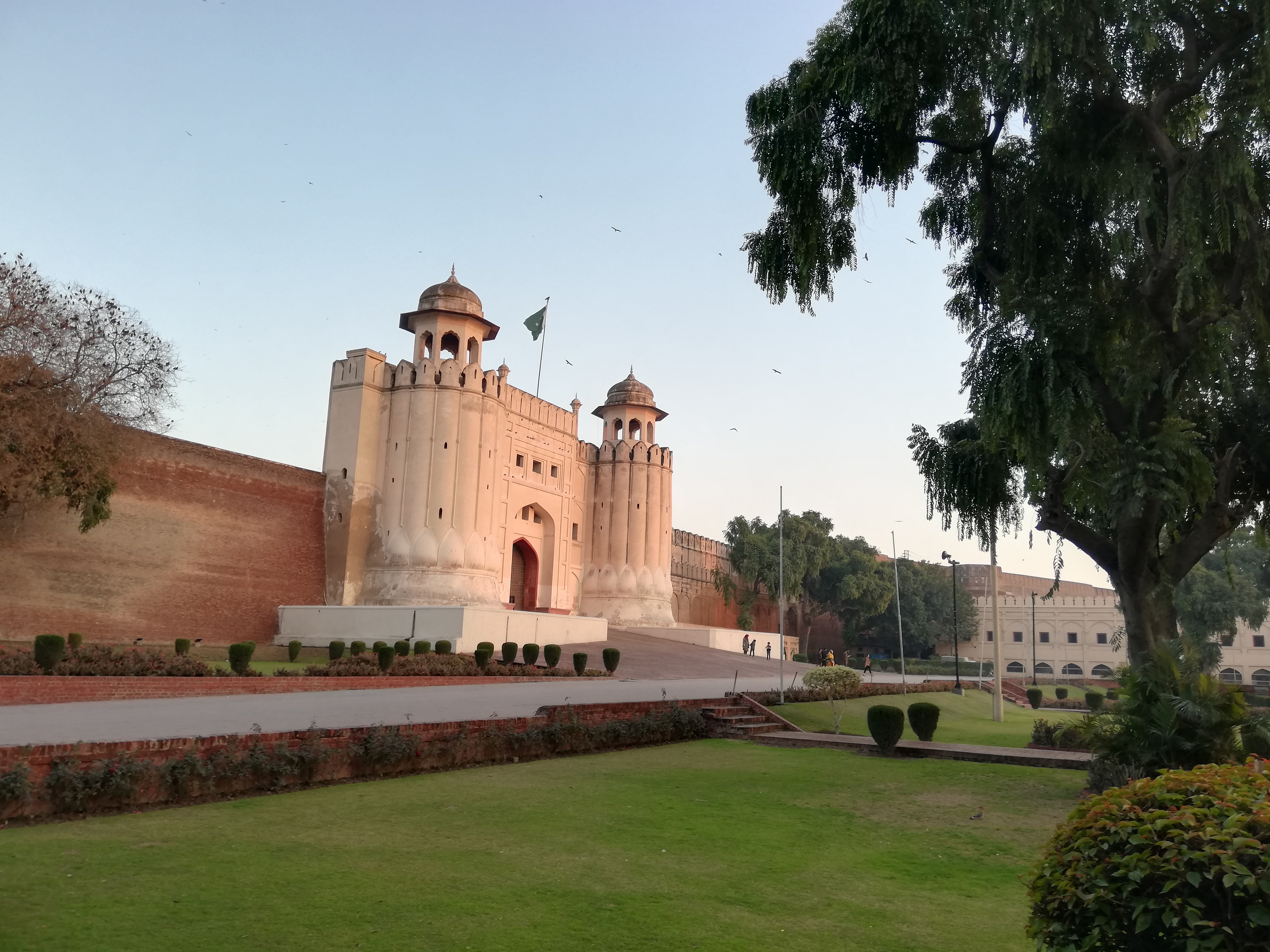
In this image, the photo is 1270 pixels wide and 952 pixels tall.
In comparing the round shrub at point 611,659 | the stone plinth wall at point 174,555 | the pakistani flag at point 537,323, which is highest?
the pakistani flag at point 537,323

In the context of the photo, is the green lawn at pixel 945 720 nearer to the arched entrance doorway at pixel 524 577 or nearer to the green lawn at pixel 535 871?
the green lawn at pixel 535 871

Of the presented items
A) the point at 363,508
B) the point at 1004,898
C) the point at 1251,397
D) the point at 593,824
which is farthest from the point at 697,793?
the point at 363,508

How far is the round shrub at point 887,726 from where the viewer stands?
35.7 ft

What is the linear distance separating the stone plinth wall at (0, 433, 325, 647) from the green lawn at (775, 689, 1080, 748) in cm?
1540

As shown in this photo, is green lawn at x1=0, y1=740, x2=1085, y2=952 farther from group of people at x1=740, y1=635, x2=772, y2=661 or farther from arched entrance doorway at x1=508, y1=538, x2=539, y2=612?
group of people at x1=740, y1=635, x2=772, y2=661

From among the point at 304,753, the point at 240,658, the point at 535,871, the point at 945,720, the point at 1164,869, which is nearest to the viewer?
the point at 1164,869

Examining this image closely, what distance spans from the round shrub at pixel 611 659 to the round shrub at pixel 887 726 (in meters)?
12.2

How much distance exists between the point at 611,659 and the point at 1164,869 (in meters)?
21.0

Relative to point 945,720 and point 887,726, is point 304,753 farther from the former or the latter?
point 945,720

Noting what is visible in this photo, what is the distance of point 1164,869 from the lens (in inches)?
91.5

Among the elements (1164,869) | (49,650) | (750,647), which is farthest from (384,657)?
(750,647)

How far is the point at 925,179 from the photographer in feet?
37.4

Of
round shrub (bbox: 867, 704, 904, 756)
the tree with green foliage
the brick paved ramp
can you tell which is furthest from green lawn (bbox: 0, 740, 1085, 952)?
the tree with green foliage

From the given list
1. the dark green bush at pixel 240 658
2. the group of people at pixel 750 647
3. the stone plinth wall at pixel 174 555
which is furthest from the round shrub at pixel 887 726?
the group of people at pixel 750 647
